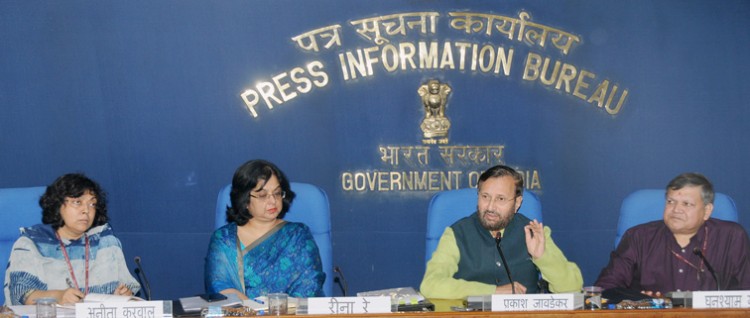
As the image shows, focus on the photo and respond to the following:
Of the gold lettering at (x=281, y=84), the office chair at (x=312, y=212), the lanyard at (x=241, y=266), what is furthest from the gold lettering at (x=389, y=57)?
the lanyard at (x=241, y=266)

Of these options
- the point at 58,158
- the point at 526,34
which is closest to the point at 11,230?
the point at 58,158

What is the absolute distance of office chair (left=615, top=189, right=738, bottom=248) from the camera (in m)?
3.82

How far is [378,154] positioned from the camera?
15.6ft

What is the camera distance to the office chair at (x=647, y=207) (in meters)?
3.82

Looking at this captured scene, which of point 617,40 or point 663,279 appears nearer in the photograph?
point 663,279

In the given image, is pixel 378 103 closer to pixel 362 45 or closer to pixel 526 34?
pixel 362 45

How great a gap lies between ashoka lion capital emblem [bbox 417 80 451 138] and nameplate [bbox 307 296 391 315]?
5.95 feet

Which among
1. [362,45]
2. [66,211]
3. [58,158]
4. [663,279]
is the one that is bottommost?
[663,279]

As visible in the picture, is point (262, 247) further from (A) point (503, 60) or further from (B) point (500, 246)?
(A) point (503, 60)

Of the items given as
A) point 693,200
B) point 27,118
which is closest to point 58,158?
point 27,118

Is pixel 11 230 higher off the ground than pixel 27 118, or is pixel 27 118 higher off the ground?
pixel 27 118

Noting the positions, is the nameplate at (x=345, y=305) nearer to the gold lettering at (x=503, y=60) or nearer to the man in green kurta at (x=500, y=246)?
the man in green kurta at (x=500, y=246)

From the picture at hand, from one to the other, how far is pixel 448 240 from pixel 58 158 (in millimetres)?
2123

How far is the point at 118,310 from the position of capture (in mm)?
2934
